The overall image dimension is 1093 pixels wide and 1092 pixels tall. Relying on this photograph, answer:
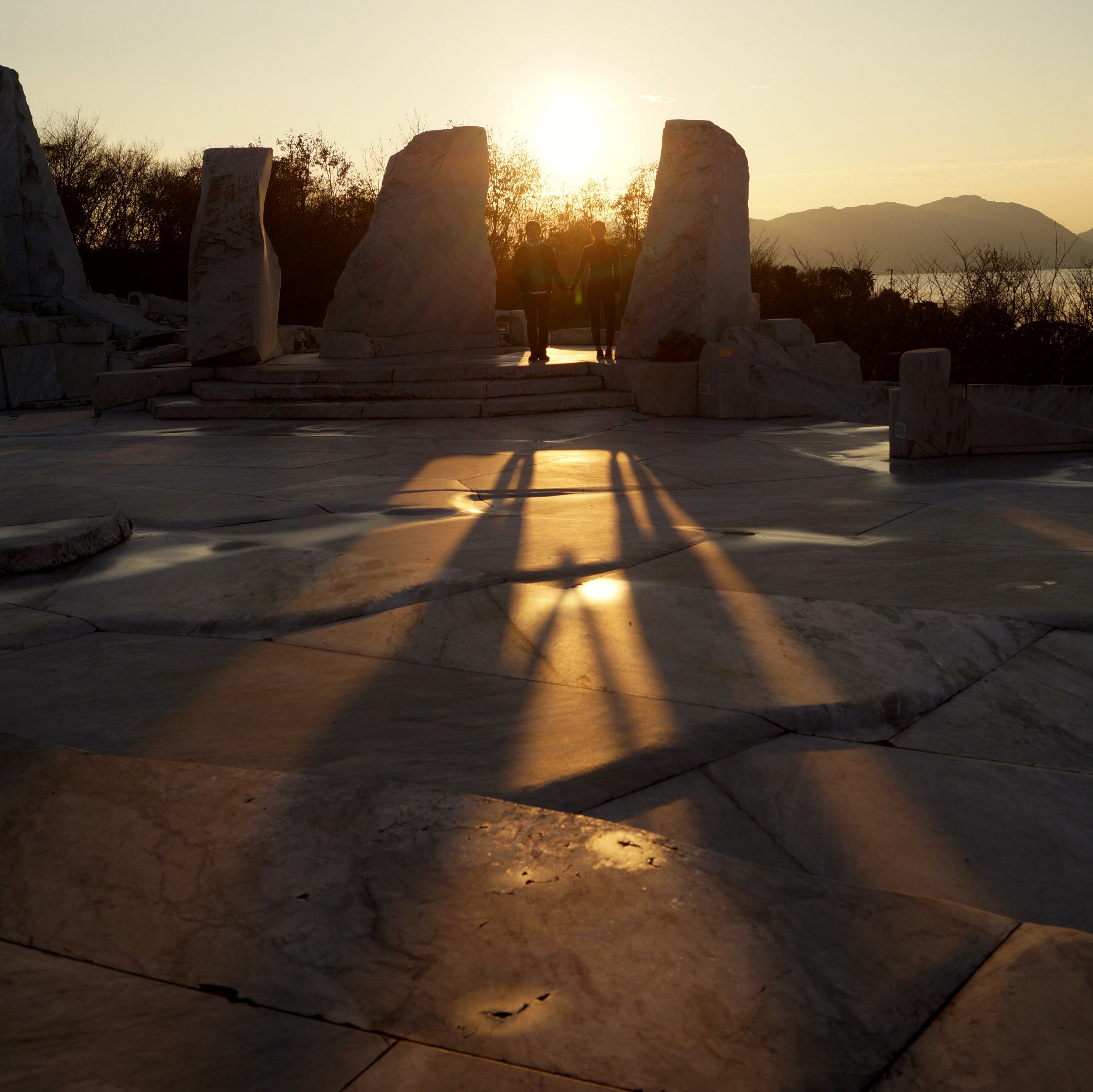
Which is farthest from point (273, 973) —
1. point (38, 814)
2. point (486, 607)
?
point (486, 607)

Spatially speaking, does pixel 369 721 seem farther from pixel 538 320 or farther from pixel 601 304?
pixel 601 304

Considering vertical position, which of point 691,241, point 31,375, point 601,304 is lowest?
point 31,375

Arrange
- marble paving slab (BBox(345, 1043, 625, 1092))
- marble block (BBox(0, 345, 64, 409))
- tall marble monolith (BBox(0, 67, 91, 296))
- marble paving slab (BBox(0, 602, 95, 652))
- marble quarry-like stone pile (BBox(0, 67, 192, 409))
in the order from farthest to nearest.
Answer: tall marble monolith (BBox(0, 67, 91, 296))
marble quarry-like stone pile (BBox(0, 67, 192, 409))
marble block (BBox(0, 345, 64, 409))
marble paving slab (BBox(0, 602, 95, 652))
marble paving slab (BBox(345, 1043, 625, 1092))

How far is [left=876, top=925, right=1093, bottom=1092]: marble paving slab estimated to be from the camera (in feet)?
3.81

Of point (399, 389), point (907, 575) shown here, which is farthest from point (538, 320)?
point (907, 575)

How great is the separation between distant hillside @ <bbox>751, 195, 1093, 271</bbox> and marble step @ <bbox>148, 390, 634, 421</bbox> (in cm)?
561

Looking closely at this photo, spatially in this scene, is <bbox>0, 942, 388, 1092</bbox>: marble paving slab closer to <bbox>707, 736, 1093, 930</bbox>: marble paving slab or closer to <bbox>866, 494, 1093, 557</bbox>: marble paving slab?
<bbox>707, 736, 1093, 930</bbox>: marble paving slab

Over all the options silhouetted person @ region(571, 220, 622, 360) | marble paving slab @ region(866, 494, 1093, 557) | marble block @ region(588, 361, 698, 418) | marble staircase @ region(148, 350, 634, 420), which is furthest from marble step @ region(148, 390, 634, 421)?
marble paving slab @ region(866, 494, 1093, 557)

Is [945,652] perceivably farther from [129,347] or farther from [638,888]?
[129,347]

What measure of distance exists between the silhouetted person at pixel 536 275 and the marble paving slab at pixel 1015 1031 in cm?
951

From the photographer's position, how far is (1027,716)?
7.79ft

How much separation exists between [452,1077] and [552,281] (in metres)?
10.2

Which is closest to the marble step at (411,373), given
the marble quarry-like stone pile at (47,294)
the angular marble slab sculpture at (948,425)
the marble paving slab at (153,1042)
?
the marble quarry-like stone pile at (47,294)

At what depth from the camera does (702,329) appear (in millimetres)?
9930
